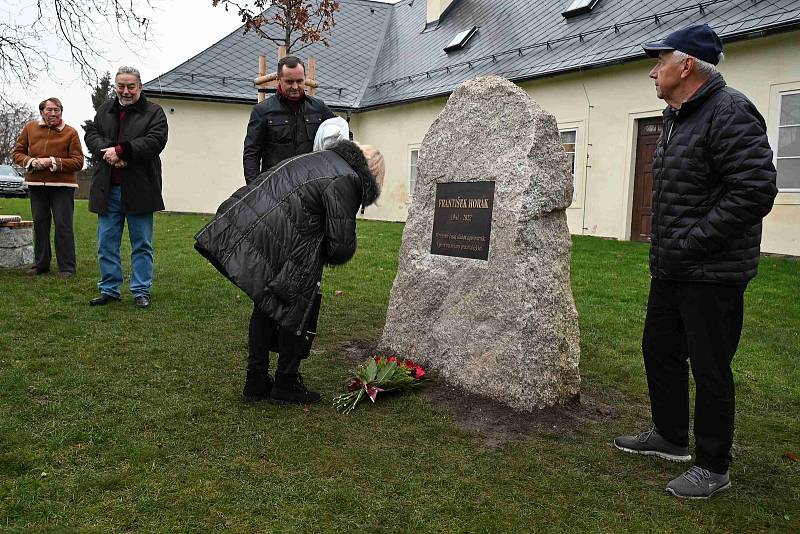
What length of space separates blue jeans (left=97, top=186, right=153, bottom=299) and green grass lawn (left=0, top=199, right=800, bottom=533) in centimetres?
60

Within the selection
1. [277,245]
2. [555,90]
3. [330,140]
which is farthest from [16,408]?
[555,90]

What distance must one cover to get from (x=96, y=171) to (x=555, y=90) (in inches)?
445

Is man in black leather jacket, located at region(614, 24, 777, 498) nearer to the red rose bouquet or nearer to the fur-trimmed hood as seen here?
the fur-trimmed hood

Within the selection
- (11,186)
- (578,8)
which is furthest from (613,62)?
(11,186)

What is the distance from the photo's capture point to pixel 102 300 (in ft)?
21.0

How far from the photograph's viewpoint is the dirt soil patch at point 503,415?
3791mm

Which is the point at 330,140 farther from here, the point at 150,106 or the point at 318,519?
the point at 150,106

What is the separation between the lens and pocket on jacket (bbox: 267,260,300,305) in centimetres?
357

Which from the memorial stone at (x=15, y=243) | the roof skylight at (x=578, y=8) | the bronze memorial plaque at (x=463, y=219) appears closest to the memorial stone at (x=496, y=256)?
the bronze memorial plaque at (x=463, y=219)

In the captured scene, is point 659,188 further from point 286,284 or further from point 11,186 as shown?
point 11,186

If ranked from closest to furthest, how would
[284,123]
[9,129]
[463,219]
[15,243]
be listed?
[463,219] → [284,123] → [15,243] → [9,129]

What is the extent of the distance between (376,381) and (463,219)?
3.91ft

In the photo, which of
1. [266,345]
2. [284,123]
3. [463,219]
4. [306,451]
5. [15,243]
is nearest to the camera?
[306,451]

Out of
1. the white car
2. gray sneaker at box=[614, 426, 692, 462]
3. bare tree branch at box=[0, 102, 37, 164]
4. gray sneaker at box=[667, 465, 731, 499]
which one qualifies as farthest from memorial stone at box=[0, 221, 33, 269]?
bare tree branch at box=[0, 102, 37, 164]
